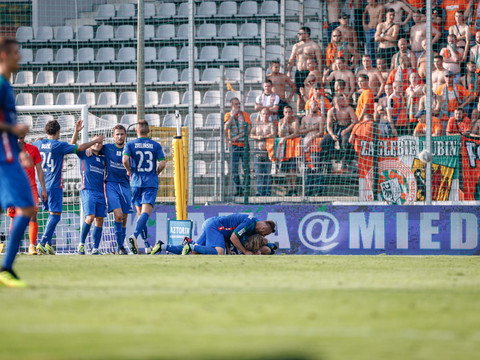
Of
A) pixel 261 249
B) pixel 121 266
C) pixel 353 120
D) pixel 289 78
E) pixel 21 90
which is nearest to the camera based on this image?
pixel 121 266

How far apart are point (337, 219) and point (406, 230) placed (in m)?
1.25

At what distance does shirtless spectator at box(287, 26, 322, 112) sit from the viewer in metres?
15.9

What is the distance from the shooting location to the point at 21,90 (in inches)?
920

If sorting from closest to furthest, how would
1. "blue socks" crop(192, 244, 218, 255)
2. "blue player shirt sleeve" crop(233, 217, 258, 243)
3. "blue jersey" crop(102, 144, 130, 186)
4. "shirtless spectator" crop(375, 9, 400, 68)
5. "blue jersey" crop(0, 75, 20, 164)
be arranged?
"blue jersey" crop(0, 75, 20, 164) < "blue player shirt sleeve" crop(233, 217, 258, 243) < "blue socks" crop(192, 244, 218, 255) < "blue jersey" crop(102, 144, 130, 186) < "shirtless spectator" crop(375, 9, 400, 68)

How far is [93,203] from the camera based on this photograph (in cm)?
1267

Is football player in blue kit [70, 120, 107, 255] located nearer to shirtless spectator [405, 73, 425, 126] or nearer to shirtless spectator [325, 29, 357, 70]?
shirtless spectator [325, 29, 357, 70]

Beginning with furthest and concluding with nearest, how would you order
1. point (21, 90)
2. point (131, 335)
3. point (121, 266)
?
point (21, 90)
point (121, 266)
point (131, 335)

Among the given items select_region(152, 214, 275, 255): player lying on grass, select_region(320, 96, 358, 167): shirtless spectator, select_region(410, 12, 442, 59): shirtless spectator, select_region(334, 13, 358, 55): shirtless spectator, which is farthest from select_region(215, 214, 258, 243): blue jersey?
select_region(334, 13, 358, 55): shirtless spectator

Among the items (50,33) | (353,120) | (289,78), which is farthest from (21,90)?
(353,120)

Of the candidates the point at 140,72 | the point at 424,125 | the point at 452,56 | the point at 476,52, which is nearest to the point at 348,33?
the point at 452,56

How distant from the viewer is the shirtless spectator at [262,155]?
45.5 feet

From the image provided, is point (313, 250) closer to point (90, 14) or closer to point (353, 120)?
point (353, 120)

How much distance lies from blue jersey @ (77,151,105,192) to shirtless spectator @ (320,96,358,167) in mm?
4111

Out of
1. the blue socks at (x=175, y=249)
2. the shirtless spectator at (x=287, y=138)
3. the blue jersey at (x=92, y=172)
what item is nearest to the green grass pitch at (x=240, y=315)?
the blue socks at (x=175, y=249)
